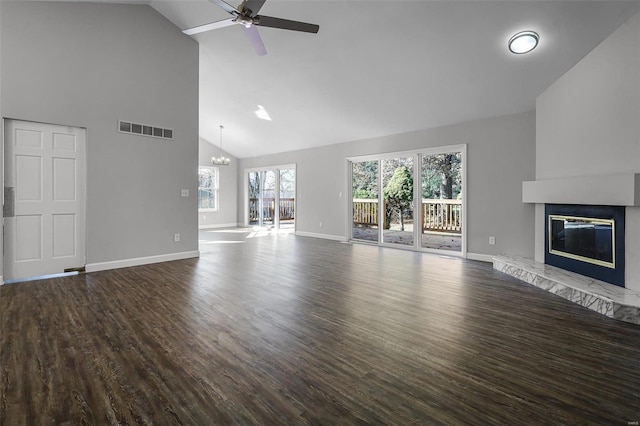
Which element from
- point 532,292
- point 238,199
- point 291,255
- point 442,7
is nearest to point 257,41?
point 442,7

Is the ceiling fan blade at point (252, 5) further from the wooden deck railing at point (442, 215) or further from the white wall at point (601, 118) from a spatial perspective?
the wooden deck railing at point (442, 215)

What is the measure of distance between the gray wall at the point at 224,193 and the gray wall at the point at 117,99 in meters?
5.23

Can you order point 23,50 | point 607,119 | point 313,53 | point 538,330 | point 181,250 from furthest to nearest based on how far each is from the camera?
1. point 181,250
2. point 313,53
3. point 23,50
4. point 607,119
5. point 538,330

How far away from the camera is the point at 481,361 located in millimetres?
2004

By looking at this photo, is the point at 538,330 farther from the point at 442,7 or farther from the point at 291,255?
the point at 291,255

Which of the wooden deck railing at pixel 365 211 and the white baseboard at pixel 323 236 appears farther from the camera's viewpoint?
the white baseboard at pixel 323 236

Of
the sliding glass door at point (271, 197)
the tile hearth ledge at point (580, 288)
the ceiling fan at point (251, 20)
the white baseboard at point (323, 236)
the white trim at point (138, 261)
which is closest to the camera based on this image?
the tile hearth ledge at point (580, 288)

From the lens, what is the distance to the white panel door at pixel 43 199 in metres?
3.86

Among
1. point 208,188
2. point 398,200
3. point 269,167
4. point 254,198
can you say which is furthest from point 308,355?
point 208,188

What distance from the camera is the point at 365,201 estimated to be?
7367 mm

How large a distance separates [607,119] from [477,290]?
2263 mm

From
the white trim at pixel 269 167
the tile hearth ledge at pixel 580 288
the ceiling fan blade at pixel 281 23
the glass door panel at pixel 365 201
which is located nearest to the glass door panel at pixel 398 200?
the glass door panel at pixel 365 201

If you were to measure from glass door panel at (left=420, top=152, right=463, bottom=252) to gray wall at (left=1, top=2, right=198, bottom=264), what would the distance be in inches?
169

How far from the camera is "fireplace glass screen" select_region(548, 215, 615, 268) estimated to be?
3.38 m
